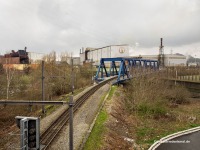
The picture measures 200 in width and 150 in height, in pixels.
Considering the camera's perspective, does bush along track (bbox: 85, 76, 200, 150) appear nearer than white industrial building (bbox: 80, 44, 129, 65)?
Yes

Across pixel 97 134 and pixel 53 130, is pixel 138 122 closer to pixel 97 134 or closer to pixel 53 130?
pixel 97 134

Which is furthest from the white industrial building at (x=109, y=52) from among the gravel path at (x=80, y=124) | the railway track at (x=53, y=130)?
the railway track at (x=53, y=130)

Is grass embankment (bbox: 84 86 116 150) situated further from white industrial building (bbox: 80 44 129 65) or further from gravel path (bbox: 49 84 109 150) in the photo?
white industrial building (bbox: 80 44 129 65)

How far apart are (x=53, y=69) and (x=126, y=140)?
21617 mm

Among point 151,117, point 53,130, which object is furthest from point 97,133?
point 151,117

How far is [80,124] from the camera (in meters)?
14.3

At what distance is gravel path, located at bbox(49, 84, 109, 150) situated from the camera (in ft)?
36.2

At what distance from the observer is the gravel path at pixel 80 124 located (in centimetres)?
1103

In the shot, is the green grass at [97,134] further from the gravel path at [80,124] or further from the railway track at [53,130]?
the railway track at [53,130]

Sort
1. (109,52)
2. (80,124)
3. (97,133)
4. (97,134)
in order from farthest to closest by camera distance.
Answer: (109,52) < (80,124) < (97,133) < (97,134)

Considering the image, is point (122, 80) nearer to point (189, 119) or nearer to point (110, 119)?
point (189, 119)

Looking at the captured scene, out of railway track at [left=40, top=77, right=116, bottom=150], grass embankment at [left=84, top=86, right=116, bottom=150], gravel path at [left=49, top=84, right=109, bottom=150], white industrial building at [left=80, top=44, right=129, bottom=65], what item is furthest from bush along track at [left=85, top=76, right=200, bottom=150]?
white industrial building at [left=80, top=44, right=129, bottom=65]

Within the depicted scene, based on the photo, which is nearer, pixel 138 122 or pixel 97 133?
pixel 97 133

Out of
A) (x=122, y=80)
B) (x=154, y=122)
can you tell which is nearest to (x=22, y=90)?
(x=122, y=80)
